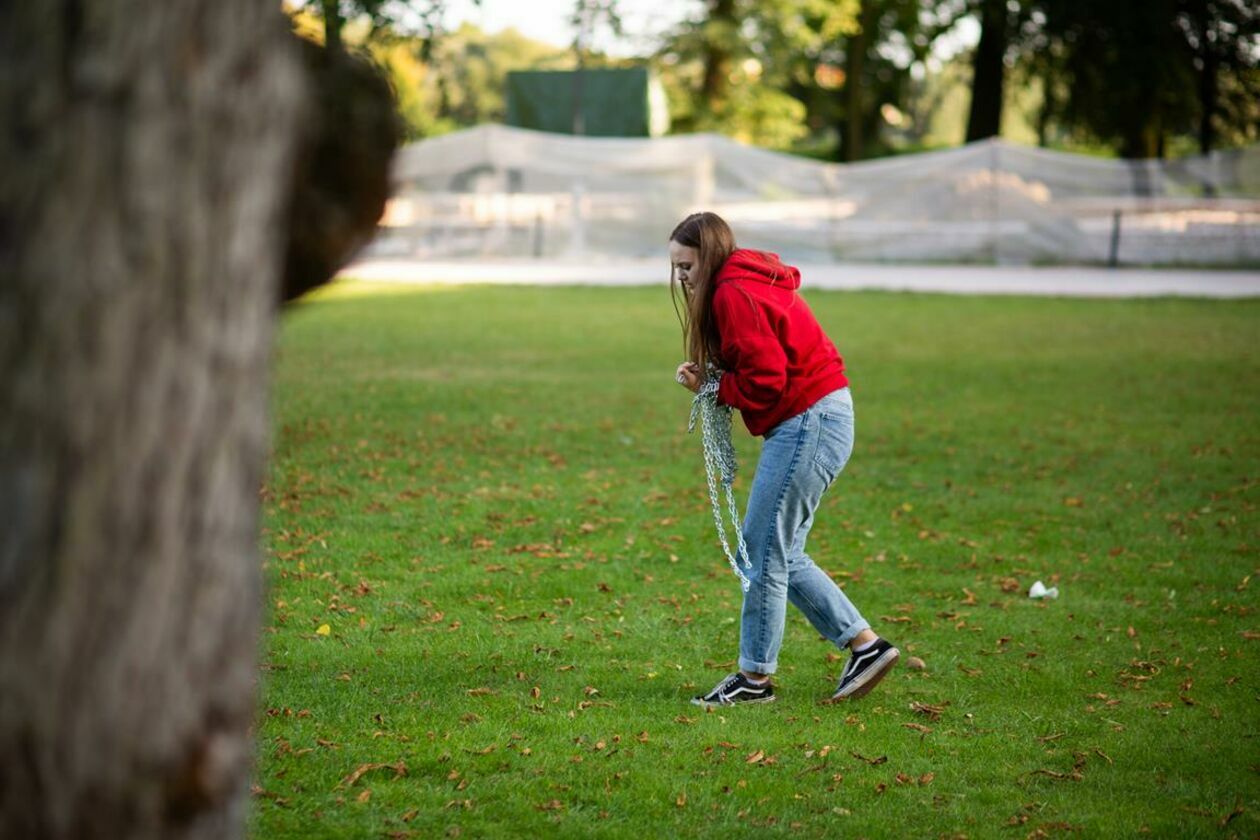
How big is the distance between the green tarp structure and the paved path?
733 cm

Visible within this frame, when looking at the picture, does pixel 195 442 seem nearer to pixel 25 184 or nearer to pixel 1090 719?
pixel 25 184

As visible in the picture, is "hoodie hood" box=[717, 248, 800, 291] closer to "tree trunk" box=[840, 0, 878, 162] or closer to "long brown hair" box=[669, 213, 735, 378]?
"long brown hair" box=[669, 213, 735, 378]

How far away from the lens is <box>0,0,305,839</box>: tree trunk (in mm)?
1937

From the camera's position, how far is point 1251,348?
16.4 meters

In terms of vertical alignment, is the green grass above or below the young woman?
below

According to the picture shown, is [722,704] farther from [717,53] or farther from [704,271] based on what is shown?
[717,53]

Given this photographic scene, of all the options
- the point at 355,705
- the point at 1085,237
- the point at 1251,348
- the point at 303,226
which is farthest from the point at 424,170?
the point at 303,226

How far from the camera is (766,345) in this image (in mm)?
4785

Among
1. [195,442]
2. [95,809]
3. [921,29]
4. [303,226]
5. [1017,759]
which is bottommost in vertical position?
[1017,759]

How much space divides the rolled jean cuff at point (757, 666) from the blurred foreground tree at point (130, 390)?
3.22m

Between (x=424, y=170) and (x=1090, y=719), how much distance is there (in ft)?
85.8

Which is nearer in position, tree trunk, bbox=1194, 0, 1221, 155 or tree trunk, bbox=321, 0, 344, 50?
tree trunk, bbox=321, 0, 344, 50

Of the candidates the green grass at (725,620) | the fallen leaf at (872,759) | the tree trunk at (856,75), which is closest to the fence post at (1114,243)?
the green grass at (725,620)

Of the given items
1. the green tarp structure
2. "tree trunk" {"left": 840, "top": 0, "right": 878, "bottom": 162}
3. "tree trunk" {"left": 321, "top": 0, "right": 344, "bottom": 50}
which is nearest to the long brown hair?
"tree trunk" {"left": 321, "top": 0, "right": 344, "bottom": 50}
